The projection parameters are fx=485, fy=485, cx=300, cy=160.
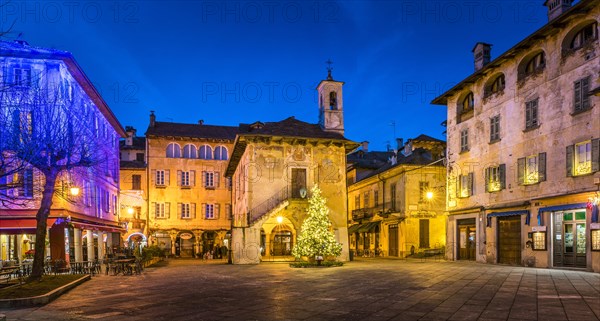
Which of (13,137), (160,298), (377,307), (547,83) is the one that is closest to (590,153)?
(547,83)

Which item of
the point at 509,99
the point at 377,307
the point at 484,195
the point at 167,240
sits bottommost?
the point at 167,240

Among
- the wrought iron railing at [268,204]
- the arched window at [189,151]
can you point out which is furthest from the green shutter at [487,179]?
the arched window at [189,151]

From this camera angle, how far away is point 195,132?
52656 mm

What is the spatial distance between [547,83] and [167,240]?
39078 mm

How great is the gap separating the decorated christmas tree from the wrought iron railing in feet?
12.1

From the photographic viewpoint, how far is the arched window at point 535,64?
79.8 feet

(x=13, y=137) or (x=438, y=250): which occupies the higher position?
(x=13, y=137)

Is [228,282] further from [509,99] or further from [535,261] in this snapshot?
A: [509,99]

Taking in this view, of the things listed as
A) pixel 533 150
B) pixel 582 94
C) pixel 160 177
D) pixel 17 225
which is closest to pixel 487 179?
pixel 533 150

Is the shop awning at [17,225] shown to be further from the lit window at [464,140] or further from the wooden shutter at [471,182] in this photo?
the lit window at [464,140]

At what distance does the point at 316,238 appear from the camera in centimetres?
2778

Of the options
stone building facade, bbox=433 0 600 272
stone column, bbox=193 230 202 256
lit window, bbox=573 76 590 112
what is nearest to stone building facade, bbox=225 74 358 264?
stone building facade, bbox=433 0 600 272

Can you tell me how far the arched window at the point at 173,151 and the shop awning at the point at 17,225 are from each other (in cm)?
2542

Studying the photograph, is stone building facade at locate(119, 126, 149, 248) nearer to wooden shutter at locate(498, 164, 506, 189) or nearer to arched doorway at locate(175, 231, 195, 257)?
arched doorway at locate(175, 231, 195, 257)
